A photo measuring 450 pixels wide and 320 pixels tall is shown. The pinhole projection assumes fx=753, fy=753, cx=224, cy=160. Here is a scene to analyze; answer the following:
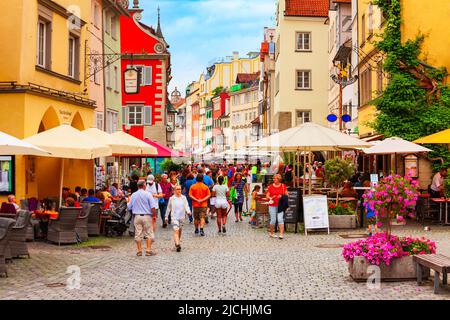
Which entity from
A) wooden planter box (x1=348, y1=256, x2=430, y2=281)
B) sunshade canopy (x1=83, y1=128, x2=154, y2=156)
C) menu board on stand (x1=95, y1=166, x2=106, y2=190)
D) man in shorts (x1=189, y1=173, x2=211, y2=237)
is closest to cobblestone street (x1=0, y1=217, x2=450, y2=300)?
wooden planter box (x1=348, y1=256, x2=430, y2=281)

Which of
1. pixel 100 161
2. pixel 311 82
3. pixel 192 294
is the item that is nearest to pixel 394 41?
pixel 100 161

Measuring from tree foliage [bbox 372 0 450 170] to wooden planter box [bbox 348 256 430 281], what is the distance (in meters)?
15.0

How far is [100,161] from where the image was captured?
37.1 meters

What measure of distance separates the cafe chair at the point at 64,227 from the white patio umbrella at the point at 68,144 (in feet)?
5.01

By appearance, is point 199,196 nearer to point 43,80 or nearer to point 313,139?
point 313,139

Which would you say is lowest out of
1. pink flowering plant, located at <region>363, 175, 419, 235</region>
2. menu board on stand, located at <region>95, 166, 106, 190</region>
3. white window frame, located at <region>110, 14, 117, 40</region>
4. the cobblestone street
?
the cobblestone street

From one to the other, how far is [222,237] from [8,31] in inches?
369

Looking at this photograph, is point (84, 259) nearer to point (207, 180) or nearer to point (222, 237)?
point (222, 237)

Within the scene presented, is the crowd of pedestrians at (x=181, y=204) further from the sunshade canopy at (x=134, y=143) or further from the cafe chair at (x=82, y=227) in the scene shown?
the cafe chair at (x=82, y=227)

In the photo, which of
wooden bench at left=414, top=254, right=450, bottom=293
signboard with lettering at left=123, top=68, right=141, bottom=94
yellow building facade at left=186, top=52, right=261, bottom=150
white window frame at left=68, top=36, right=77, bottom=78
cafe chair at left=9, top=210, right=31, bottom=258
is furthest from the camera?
yellow building facade at left=186, top=52, right=261, bottom=150

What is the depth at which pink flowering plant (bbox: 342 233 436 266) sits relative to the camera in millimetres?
12523

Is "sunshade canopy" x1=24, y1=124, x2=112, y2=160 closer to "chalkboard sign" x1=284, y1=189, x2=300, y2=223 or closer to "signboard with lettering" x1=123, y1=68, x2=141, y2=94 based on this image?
"chalkboard sign" x1=284, y1=189, x2=300, y2=223

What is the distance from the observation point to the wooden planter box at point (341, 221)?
2292 centimetres

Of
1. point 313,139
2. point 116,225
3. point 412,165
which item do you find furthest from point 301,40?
point 116,225
